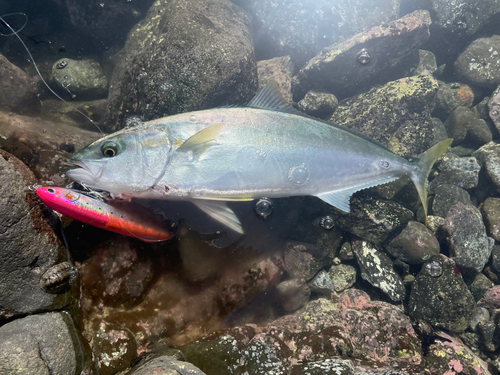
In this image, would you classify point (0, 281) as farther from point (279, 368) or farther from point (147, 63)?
point (147, 63)

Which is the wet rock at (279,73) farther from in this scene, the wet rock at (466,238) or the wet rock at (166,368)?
the wet rock at (166,368)

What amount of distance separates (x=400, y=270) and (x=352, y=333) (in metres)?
1.46

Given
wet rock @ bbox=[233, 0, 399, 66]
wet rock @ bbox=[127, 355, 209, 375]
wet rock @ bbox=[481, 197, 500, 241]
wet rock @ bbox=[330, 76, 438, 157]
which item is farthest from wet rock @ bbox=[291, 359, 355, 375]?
wet rock @ bbox=[233, 0, 399, 66]

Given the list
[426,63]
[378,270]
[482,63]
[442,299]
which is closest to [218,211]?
[378,270]

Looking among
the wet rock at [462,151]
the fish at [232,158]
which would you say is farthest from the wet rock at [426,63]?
the fish at [232,158]

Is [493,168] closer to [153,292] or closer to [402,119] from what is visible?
[402,119]

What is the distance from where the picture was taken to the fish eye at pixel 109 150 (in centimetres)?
228

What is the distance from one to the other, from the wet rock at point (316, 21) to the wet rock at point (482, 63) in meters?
1.61

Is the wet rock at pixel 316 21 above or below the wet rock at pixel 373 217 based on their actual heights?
above

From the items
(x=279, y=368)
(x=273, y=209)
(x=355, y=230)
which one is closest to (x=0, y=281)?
(x=279, y=368)

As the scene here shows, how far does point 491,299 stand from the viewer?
12.3ft

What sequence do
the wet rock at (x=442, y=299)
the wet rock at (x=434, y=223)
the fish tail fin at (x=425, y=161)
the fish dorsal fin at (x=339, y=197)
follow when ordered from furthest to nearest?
the wet rock at (x=434, y=223)
the wet rock at (x=442, y=299)
the fish tail fin at (x=425, y=161)
the fish dorsal fin at (x=339, y=197)

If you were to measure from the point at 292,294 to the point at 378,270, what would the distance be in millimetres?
1354

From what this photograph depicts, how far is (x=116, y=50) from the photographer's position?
442 cm
